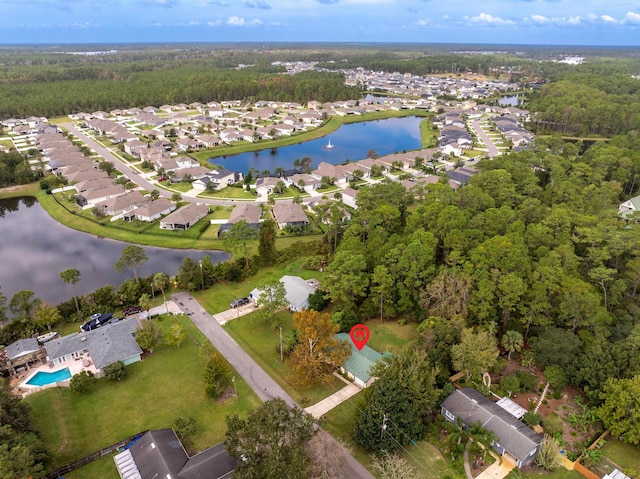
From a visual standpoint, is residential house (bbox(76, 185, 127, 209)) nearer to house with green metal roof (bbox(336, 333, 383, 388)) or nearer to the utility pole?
house with green metal roof (bbox(336, 333, 383, 388))

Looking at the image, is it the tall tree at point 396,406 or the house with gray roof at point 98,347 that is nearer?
the tall tree at point 396,406

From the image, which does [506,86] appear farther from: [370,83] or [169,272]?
[169,272]

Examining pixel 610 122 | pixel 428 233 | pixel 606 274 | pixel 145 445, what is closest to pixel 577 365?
pixel 606 274

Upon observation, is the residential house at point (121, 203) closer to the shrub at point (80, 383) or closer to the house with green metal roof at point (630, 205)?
the shrub at point (80, 383)

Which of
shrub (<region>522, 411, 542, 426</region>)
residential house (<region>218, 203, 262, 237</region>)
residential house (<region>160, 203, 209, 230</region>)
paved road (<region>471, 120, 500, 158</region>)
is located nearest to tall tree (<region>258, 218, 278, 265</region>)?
residential house (<region>218, 203, 262, 237</region>)

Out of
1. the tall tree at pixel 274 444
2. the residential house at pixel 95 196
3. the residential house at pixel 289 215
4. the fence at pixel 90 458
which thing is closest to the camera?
the tall tree at pixel 274 444

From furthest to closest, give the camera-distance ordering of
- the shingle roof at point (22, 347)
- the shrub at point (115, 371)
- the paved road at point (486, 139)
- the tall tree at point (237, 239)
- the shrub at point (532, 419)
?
1. the paved road at point (486, 139)
2. the tall tree at point (237, 239)
3. the shingle roof at point (22, 347)
4. the shrub at point (115, 371)
5. the shrub at point (532, 419)

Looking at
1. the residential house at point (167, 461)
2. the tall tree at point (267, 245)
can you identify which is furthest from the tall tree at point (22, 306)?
the tall tree at point (267, 245)
